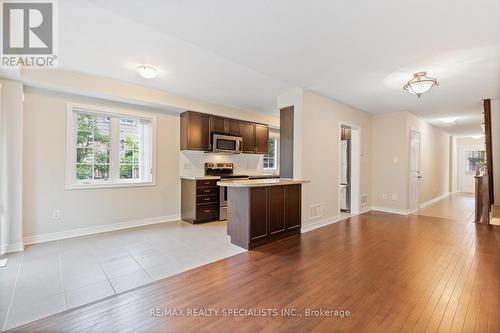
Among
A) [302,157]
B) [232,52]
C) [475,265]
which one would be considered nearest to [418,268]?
[475,265]

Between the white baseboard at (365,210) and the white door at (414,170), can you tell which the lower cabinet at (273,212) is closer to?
the white baseboard at (365,210)

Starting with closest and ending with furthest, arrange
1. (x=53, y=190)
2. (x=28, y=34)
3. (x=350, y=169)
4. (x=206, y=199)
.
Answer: (x=28, y=34)
(x=53, y=190)
(x=206, y=199)
(x=350, y=169)

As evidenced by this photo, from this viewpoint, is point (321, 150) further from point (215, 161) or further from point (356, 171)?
point (215, 161)

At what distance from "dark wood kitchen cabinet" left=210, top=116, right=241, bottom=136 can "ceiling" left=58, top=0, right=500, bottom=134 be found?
41.5 inches

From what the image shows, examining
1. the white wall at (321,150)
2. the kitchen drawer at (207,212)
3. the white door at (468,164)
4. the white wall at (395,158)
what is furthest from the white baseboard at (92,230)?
Result: the white door at (468,164)

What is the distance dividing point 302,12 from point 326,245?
3.00m

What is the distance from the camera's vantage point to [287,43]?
2627 millimetres

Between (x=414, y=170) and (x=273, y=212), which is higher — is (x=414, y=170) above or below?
above

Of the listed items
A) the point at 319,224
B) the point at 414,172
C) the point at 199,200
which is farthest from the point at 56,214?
the point at 414,172

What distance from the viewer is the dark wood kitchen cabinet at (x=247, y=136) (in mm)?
5773

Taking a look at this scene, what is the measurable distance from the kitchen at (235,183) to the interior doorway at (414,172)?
139 inches

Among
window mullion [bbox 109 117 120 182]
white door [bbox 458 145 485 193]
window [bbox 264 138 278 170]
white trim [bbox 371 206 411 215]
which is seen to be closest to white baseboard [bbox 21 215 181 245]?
window mullion [bbox 109 117 120 182]

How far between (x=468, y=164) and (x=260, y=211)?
11.4m

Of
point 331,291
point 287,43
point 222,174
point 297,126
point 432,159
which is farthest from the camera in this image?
point 432,159
